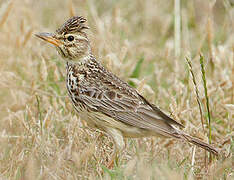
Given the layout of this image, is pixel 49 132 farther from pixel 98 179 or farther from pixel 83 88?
pixel 98 179

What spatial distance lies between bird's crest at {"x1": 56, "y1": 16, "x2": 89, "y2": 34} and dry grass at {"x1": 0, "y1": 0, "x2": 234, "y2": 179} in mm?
497

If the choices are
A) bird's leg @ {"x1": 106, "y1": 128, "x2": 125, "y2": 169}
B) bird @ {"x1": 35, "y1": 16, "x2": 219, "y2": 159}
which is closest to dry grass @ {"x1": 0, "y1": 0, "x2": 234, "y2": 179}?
bird's leg @ {"x1": 106, "y1": 128, "x2": 125, "y2": 169}

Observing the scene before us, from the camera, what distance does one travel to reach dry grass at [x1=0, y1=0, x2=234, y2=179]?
4.45 m

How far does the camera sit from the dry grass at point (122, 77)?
14.6 feet

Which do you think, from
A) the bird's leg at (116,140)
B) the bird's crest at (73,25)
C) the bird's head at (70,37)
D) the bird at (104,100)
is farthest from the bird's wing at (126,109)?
the bird's crest at (73,25)

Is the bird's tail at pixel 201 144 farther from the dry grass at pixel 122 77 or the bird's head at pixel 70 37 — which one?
the bird's head at pixel 70 37

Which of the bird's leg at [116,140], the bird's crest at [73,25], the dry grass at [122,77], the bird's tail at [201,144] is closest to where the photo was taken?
the dry grass at [122,77]

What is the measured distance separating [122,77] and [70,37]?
157 centimetres

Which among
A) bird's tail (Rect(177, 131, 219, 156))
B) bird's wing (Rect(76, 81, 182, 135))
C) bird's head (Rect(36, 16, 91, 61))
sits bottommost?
bird's tail (Rect(177, 131, 219, 156))

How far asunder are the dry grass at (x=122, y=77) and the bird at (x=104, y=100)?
0.21 metres

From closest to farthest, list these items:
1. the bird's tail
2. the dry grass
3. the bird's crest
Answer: the dry grass, the bird's tail, the bird's crest

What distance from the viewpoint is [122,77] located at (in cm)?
670

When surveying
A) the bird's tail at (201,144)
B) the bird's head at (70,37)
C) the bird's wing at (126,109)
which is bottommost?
the bird's tail at (201,144)

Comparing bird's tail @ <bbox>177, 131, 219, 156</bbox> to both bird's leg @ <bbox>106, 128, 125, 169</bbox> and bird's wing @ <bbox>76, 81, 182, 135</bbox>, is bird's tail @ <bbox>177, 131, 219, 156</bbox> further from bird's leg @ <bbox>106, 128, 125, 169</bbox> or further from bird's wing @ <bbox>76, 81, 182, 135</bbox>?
bird's leg @ <bbox>106, 128, 125, 169</bbox>
